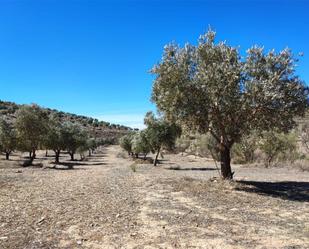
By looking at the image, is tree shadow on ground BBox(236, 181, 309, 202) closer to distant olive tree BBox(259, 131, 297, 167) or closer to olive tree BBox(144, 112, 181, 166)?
olive tree BBox(144, 112, 181, 166)

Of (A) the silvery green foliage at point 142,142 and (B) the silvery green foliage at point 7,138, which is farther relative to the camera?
(B) the silvery green foliage at point 7,138

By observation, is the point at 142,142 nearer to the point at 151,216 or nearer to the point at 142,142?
the point at 142,142


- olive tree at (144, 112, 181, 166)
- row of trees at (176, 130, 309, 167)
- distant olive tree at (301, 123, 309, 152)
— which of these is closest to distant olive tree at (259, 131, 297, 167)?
row of trees at (176, 130, 309, 167)

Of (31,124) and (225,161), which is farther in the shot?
(31,124)

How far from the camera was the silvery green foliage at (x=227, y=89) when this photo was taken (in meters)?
19.0

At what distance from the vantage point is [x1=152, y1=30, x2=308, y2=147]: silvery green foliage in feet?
62.3

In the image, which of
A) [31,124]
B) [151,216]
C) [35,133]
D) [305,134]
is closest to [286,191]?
[151,216]

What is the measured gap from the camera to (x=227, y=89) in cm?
1897

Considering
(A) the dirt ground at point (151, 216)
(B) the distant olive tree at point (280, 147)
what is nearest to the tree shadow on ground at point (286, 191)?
(A) the dirt ground at point (151, 216)

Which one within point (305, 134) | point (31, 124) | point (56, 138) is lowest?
point (56, 138)

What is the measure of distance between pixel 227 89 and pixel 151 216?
333 inches

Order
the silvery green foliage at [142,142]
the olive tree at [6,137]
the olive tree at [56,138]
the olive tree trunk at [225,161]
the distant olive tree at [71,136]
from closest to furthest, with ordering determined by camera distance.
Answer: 1. the olive tree trunk at [225,161]
2. the silvery green foliage at [142,142]
3. the olive tree at [6,137]
4. the olive tree at [56,138]
5. the distant olive tree at [71,136]

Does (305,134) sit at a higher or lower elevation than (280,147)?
higher

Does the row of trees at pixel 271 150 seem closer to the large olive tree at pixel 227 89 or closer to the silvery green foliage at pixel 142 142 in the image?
the silvery green foliage at pixel 142 142
